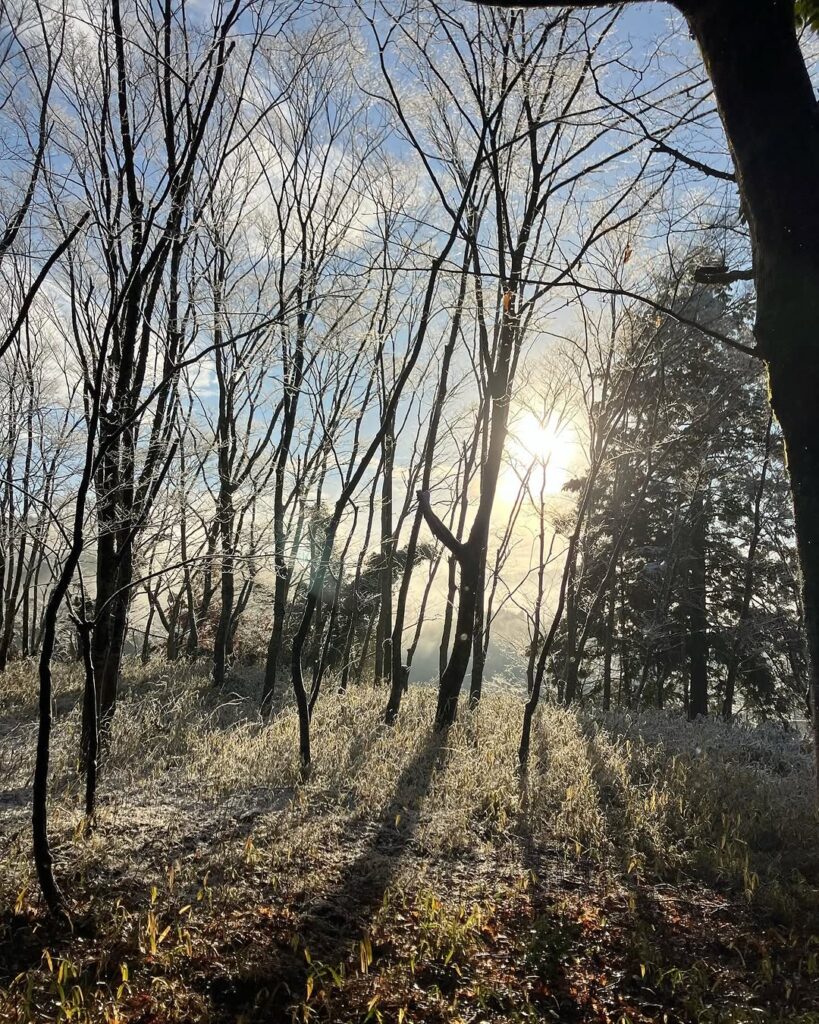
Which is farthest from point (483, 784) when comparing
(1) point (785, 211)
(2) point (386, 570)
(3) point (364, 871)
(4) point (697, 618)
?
(4) point (697, 618)

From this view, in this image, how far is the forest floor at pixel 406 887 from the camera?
2449 millimetres

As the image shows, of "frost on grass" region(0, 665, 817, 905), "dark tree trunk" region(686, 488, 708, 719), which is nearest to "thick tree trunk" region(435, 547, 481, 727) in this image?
"frost on grass" region(0, 665, 817, 905)

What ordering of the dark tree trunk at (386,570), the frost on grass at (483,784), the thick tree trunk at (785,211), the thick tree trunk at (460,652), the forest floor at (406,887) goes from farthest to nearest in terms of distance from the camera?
the dark tree trunk at (386,570) < the thick tree trunk at (460,652) < the frost on grass at (483,784) < the forest floor at (406,887) < the thick tree trunk at (785,211)

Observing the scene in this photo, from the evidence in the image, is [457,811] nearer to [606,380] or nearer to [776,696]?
[606,380]

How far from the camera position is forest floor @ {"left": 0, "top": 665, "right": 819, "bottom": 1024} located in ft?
8.04

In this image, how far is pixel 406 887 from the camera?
339 centimetres

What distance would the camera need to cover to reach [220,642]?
36.1 ft

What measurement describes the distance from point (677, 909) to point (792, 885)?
1015 mm

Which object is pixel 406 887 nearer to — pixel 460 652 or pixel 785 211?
pixel 785 211

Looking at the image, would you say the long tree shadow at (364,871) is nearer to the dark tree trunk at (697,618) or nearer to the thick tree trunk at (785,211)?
the thick tree trunk at (785,211)

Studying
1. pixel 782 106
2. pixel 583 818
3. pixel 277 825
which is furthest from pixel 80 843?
pixel 782 106

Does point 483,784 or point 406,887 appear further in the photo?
point 483,784

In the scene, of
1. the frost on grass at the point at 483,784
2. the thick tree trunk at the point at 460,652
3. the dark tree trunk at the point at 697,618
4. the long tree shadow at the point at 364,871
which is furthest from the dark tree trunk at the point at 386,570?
the dark tree trunk at the point at 697,618

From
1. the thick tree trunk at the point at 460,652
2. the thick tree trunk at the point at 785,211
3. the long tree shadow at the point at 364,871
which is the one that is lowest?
the long tree shadow at the point at 364,871
